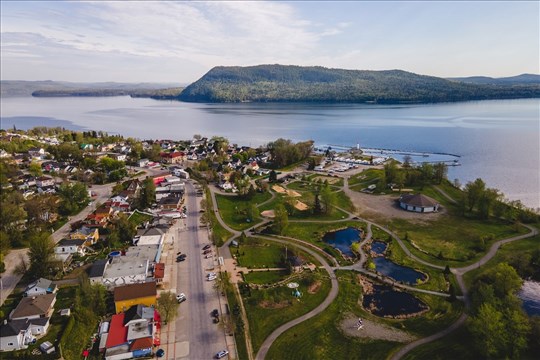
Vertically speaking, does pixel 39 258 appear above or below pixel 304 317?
above

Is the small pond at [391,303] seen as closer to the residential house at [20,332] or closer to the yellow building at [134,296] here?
the yellow building at [134,296]

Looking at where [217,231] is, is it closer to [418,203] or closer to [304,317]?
[304,317]

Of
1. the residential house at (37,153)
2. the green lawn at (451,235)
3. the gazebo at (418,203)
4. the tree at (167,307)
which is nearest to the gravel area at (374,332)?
the tree at (167,307)

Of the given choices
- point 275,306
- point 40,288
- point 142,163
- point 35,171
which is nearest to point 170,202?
point 40,288

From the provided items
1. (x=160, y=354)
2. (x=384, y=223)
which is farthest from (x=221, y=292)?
(x=384, y=223)

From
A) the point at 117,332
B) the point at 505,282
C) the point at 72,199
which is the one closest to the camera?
the point at 117,332

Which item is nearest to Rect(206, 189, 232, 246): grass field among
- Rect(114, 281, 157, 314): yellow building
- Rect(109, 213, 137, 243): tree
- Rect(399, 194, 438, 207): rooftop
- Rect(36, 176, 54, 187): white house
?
Rect(109, 213, 137, 243): tree

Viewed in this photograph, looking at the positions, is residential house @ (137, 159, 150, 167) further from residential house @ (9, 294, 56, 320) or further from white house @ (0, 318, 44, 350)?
white house @ (0, 318, 44, 350)
